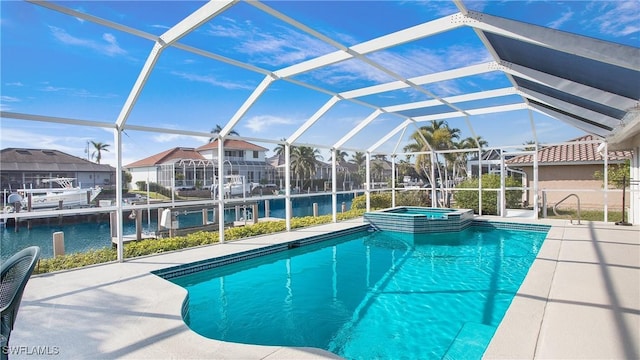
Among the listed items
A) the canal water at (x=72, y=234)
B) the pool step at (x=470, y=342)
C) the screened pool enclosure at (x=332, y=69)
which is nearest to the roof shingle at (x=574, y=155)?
the screened pool enclosure at (x=332, y=69)

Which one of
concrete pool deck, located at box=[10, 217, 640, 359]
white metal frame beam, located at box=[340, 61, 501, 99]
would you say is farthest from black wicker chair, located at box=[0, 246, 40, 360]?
white metal frame beam, located at box=[340, 61, 501, 99]

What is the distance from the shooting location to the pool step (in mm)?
3934

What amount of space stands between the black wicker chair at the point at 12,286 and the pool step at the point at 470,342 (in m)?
3.91

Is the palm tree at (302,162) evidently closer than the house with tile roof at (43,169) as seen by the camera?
No

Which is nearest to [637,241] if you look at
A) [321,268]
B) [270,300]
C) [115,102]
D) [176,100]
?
[321,268]

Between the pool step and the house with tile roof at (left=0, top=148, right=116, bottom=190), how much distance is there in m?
7.59

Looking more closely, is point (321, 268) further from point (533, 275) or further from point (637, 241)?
point (637, 241)

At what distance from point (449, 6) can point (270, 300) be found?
5187 millimetres

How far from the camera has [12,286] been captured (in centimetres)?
192

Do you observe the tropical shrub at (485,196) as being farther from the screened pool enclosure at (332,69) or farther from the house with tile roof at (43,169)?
the house with tile roof at (43,169)

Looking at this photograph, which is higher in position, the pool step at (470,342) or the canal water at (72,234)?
the pool step at (470,342)

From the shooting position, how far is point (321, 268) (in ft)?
24.8

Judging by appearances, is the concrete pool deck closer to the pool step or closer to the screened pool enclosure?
the pool step

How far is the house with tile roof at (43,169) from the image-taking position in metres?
8.74
